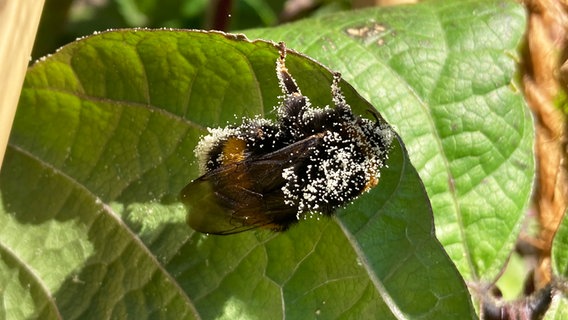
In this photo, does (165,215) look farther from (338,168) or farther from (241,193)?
(338,168)

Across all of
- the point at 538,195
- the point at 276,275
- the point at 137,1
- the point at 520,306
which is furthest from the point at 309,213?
the point at 137,1

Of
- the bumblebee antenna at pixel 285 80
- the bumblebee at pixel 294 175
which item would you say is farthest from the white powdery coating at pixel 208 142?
the bumblebee antenna at pixel 285 80

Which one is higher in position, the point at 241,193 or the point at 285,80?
the point at 285,80

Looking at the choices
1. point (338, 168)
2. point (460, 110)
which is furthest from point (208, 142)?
point (460, 110)

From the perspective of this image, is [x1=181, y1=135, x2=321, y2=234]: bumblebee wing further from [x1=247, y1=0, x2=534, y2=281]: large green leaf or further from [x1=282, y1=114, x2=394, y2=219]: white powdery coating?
[x1=247, y1=0, x2=534, y2=281]: large green leaf

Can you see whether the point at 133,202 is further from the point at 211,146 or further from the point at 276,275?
the point at 276,275
